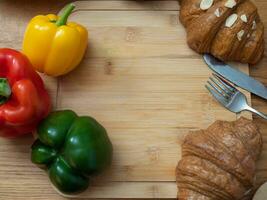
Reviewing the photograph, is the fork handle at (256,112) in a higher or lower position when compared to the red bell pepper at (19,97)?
lower

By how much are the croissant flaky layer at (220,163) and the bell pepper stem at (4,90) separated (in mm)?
518

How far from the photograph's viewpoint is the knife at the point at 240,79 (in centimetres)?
126

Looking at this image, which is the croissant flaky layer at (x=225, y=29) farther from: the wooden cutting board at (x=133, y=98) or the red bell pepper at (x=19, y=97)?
the red bell pepper at (x=19, y=97)

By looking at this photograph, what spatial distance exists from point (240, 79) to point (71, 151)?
57cm

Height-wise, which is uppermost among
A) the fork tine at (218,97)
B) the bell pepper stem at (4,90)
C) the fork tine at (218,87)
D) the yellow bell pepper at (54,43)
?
the yellow bell pepper at (54,43)

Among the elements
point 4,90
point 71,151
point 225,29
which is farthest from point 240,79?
point 4,90

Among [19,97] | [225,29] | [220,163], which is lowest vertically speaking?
[220,163]

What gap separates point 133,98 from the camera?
4.10ft

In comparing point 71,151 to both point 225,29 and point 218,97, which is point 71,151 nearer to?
point 218,97

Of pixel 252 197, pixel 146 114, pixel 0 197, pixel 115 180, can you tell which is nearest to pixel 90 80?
pixel 146 114

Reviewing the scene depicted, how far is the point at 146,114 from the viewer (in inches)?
48.6

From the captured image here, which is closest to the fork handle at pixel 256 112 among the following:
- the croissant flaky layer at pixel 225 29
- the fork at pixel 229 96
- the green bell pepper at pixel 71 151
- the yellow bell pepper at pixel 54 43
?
the fork at pixel 229 96

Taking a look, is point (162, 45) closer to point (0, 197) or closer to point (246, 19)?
point (246, 19)

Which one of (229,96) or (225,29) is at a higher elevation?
(225,29)
